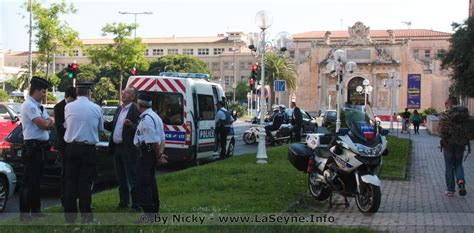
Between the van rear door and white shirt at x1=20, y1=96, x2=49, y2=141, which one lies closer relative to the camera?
white shirt at x1=20, y1=96, x2=49, y2=141

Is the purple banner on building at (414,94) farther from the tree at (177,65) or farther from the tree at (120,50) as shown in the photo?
the tree at (177,65)

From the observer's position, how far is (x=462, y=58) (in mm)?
30297

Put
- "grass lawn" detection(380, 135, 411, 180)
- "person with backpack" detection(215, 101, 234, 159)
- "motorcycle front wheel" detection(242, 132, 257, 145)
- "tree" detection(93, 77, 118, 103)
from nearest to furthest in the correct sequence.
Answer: "grass lawn" detection(380, 135, 411, 180), "person with backpack" detection(215, 101, 234, 159), "motorcycle front wheel" detection(242, 132, 257, 145), "tree" detection(93, 77, 118, 103)

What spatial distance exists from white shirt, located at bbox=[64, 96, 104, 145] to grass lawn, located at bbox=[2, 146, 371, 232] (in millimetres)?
1172

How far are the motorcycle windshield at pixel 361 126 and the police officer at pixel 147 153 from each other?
2.76 meters

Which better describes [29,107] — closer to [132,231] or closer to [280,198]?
[132,231]

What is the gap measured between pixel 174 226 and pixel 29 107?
2.60 meters

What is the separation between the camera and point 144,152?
24.0 feet

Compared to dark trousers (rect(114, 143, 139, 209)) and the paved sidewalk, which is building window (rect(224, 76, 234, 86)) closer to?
the paved sidewalk

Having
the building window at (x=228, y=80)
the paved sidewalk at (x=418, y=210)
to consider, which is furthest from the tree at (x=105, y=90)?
the paved sidewalk at (x=418, y=210)

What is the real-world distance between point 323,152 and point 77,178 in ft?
12.7

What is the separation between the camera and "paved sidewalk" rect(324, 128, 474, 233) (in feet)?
23.9

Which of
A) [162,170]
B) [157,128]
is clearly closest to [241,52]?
[162,170]

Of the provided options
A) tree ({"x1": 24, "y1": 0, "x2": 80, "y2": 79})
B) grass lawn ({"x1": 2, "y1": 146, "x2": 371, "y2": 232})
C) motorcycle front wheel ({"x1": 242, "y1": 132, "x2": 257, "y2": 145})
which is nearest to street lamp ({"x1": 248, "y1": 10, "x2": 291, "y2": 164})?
grass lawn ({"x1": 2, "y1": 146, "x2": 371, "y2": 232})
